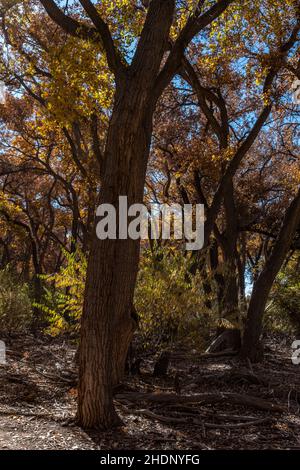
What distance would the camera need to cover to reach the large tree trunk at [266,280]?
33.4ft

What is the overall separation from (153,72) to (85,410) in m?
3.70

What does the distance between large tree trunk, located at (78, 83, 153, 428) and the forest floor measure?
436 millimetres

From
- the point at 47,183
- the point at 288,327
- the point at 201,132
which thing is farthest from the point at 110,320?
the point at 47,183

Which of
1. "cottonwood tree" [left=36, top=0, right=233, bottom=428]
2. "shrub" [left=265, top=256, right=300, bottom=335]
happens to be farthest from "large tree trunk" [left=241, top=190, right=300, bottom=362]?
"cottonwood tree" [left=36, top=0, right=233, bottom=428]

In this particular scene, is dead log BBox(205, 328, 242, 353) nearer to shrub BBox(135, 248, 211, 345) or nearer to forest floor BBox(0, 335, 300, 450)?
forest floor BBox(0, 335, 300, 450)

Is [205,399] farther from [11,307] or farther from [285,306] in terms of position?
[285,306]

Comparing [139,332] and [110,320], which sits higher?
[110,320]

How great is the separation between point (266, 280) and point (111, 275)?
18.5ft

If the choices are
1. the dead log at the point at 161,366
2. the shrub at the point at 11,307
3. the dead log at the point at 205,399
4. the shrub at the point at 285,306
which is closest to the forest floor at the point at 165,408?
the dead log at the point at 205,399

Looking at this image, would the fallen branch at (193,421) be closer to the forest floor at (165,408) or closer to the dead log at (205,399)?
the forest floor at (165,408)

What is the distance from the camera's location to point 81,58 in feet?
23.8

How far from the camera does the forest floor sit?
5.24 m

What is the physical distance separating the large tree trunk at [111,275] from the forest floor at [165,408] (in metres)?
0.44
